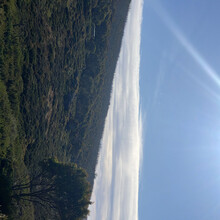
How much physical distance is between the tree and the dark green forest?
0.35 feet

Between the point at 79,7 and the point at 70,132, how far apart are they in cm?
1442

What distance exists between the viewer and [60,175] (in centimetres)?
1912

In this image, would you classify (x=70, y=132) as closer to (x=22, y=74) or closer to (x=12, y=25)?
(x=22, y=74)

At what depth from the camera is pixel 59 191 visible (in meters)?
18.5

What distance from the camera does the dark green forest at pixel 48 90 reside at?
16.7 metres

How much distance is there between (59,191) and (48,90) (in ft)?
32.6

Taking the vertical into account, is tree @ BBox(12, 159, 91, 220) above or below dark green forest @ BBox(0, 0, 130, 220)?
below

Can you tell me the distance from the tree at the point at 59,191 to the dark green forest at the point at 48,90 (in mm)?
108

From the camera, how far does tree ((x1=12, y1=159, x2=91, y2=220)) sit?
721 inches

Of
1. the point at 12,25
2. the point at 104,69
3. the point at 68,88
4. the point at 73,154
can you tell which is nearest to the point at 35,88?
the point at 12,25

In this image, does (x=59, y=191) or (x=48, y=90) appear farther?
(x=48, y=90)

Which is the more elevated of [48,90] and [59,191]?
[48,90]

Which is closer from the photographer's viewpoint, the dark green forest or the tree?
the dark green forest

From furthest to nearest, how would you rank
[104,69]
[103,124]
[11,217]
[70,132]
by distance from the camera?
[103,124]
[104,69]
[70,132]
[11,217]
